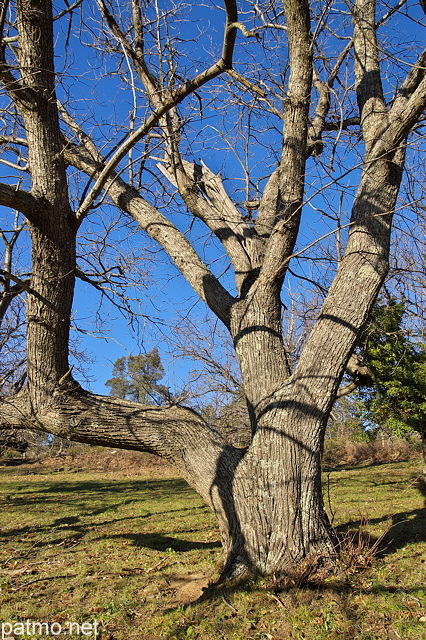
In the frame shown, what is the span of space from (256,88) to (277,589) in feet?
14.5

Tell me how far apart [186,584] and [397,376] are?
8.08m

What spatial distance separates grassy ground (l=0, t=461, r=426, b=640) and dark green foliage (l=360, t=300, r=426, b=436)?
3336 mm

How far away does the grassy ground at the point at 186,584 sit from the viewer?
9.14 feet

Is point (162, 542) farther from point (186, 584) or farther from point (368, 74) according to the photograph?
point (368, 74)

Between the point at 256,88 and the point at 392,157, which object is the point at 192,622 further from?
the point at 256,88

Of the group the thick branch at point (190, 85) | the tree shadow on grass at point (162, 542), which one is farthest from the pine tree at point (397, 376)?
the thick branch at point (190, 85)

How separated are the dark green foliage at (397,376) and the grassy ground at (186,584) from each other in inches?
131

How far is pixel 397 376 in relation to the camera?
1017 centimetres

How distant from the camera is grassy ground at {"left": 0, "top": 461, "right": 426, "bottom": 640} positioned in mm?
2787

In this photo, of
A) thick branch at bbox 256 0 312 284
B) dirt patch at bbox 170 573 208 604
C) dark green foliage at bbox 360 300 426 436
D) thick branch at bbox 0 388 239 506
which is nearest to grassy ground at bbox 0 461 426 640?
dirt patch at bbox 170 573 208 604

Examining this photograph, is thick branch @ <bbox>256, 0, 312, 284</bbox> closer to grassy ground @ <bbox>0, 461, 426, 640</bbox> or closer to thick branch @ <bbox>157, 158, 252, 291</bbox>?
thick branch @ <bbox>157, 158, 252, 291</bbox>

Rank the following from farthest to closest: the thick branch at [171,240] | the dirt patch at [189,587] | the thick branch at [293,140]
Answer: the thick branch at [171,240]
the thick branch at [293,140]
the dirt patch at [189,587]

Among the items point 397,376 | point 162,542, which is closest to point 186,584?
point 162,542

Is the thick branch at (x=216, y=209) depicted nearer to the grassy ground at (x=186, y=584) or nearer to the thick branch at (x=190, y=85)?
the thick branch at (x=190, y=85)
